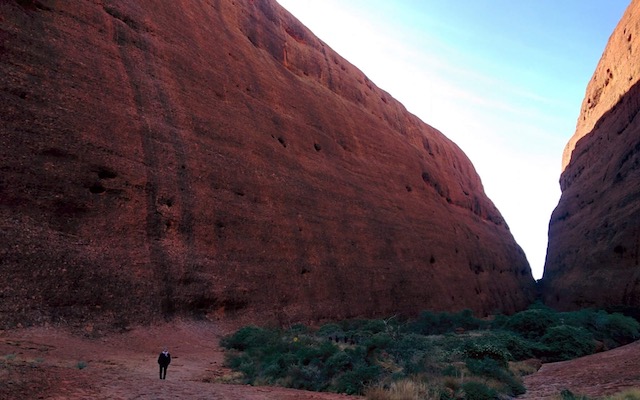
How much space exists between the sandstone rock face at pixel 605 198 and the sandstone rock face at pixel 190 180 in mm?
9884

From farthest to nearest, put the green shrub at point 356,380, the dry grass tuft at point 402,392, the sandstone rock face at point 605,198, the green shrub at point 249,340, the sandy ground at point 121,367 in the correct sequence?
the sandstone rock face at point 605,198 < the green shrub at point 249,340 < the green shrub at point 356,380 < the dry grass tuft at point 402,392 < the sandy ground at point 121,367

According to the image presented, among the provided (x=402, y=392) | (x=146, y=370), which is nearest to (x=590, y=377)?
(x=402, y=392)

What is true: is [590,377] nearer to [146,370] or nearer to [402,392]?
[402,392]

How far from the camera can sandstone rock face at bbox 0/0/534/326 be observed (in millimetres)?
13336

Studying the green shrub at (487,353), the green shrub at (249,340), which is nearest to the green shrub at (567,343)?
the green shrub at (487,353)

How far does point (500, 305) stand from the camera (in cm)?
3953

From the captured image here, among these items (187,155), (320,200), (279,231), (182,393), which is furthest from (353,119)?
(182,393)

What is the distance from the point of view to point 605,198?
35312 mm

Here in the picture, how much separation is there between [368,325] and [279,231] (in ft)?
17.6

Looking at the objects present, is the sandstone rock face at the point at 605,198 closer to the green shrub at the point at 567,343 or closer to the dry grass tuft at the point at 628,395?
the green shrub at the point at 567,343

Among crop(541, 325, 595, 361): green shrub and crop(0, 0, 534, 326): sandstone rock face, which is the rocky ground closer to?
crop(0, 0, 534, 326): sandstone rock face

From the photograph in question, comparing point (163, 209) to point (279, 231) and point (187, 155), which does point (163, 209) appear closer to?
point (187, 155)

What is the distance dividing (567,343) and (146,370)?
15.3 metres

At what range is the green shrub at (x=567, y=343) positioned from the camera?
17.5 m
